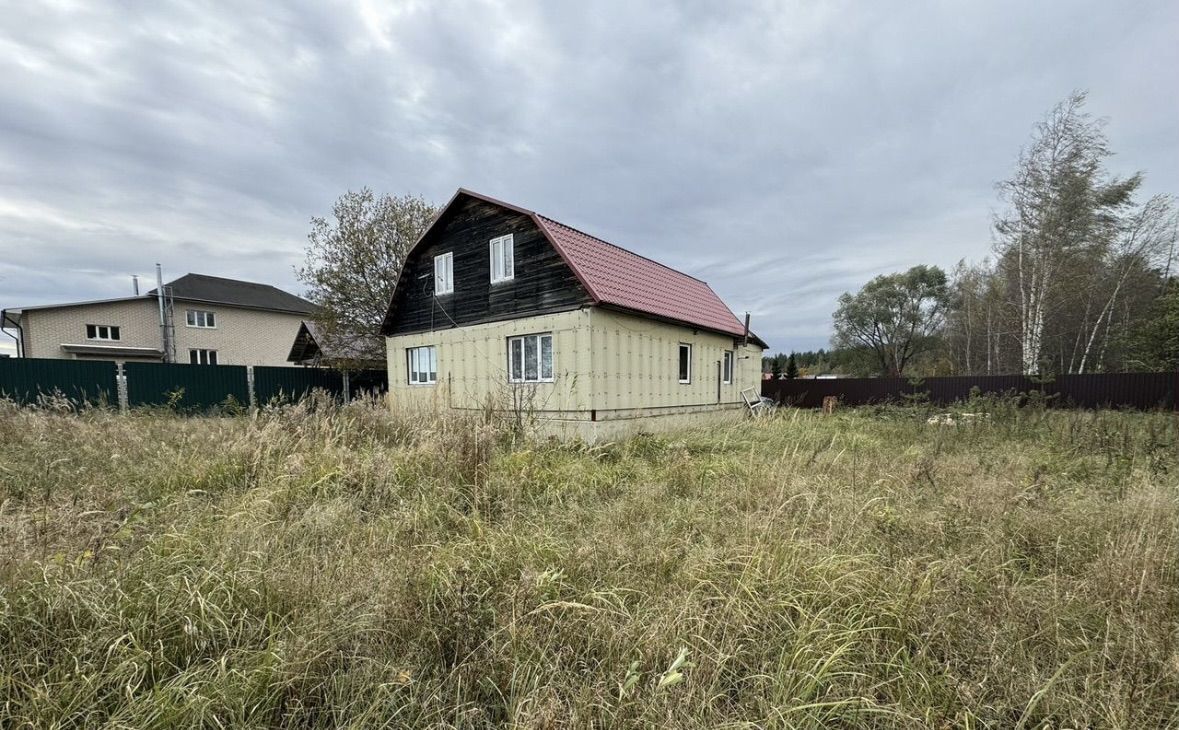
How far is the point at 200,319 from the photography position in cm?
→ 2711

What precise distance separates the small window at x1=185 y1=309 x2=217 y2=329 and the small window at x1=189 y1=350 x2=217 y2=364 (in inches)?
61.7

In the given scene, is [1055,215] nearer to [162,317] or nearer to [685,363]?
[685,363]

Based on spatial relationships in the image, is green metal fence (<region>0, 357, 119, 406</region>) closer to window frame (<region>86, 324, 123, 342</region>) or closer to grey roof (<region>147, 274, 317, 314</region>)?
grey roof (<region>147, 274, 317, 314</region>)

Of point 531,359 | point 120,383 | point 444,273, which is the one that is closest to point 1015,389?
point 531,359

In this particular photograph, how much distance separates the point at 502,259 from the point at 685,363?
239 inches

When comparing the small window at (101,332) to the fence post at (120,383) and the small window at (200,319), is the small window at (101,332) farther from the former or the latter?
the fence post at (120,383)

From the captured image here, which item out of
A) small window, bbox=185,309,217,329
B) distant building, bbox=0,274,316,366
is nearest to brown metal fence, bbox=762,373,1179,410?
distant building, bbox=0,274,316,366

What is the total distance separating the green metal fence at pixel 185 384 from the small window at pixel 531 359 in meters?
9.46

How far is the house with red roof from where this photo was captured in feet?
33.2

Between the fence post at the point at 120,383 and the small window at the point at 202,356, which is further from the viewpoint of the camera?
the small window at the point at 202,356

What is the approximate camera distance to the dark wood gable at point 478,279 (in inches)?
422

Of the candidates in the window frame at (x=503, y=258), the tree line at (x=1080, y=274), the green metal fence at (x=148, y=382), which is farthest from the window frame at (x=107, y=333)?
the tree line at (x=1080, y=274)

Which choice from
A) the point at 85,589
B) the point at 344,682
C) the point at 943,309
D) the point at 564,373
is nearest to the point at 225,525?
the point at 85,589

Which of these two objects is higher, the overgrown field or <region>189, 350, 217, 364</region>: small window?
<region>189, 350, 217, 364</region>: small window
